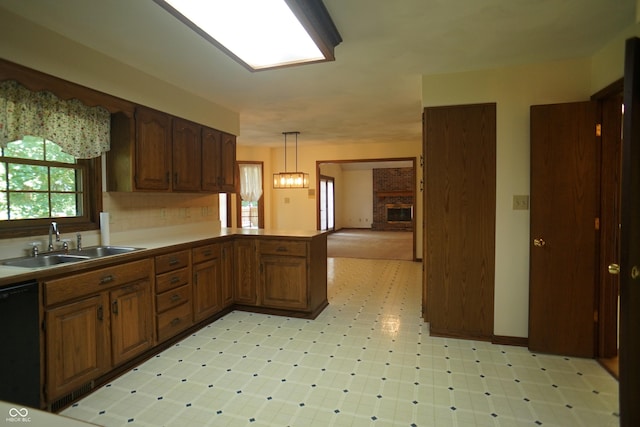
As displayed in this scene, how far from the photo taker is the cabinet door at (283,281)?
3568 millimetres

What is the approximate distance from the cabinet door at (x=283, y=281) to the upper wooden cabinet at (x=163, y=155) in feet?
3.77

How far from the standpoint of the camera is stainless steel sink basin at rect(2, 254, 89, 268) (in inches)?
87.4

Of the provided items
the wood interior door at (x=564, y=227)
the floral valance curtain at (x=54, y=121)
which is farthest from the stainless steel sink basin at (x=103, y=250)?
the wood interior door at (x=564, y=227)

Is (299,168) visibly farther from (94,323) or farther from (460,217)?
(94,323)

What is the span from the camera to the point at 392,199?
13188 millimetres

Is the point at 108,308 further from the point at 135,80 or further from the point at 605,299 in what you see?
the point at 605,299

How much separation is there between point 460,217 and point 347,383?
5.70 ft

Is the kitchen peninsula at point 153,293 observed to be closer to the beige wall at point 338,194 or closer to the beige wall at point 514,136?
the beige wall at point 514,136

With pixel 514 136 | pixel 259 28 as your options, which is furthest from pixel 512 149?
pixel 259 28

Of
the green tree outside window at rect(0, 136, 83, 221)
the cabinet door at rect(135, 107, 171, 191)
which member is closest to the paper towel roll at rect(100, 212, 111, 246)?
the green tree outside window at rect(0, 136, 83, 221)

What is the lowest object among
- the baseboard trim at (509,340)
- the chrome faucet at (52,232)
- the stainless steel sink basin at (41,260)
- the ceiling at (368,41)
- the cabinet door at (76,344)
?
the baseboard trim at (509,340)

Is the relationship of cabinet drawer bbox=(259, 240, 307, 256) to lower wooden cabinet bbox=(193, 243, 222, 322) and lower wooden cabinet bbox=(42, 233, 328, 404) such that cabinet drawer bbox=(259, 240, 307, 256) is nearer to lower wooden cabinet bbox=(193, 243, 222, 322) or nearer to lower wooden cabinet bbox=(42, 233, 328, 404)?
lower wooden cabinet bbox=(42, 233, 328, 404)

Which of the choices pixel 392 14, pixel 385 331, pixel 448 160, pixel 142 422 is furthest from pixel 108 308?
pixel 448 160

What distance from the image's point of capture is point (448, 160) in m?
3.06
